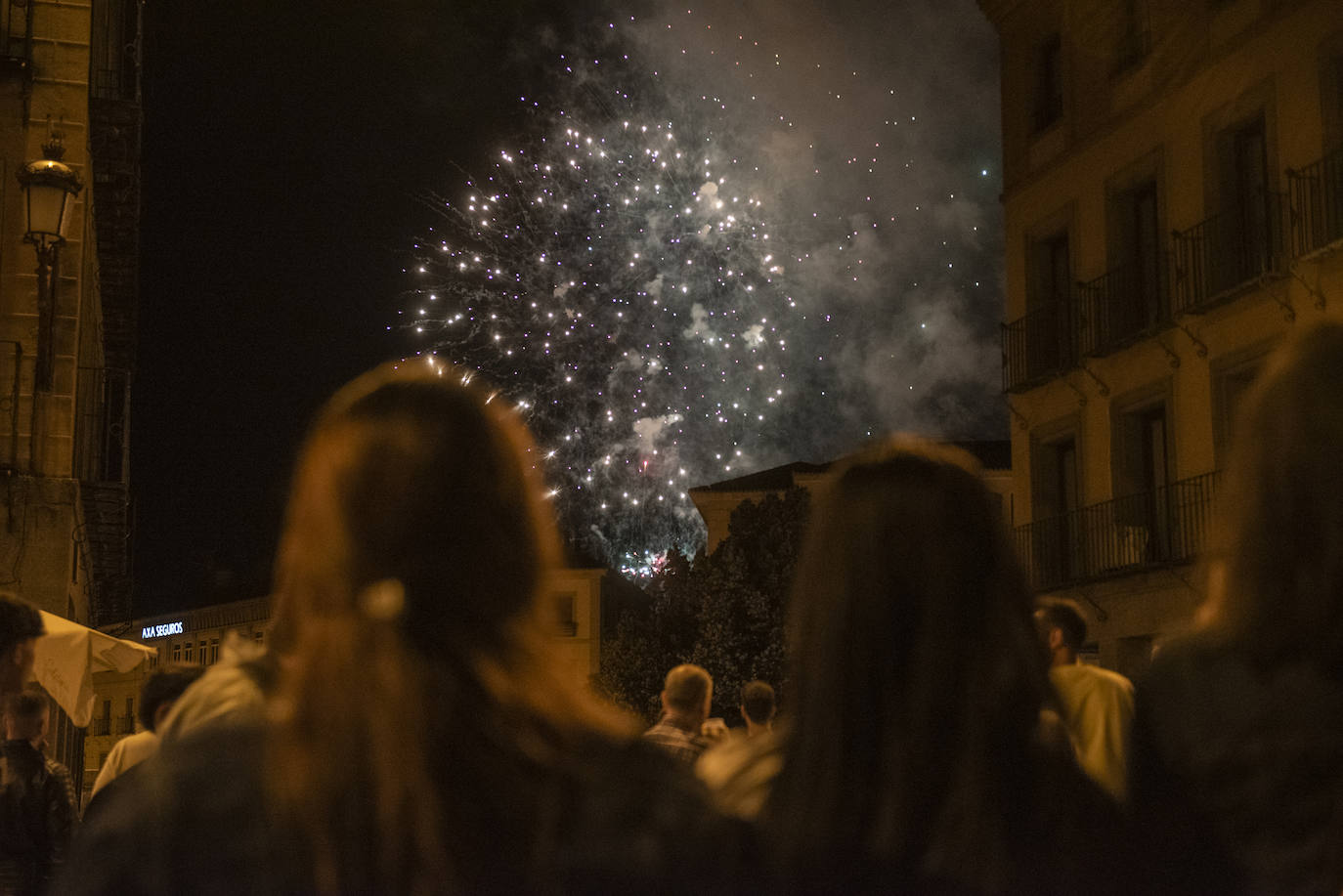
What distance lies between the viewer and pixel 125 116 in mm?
15031

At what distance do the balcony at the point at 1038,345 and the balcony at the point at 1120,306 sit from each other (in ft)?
1.23

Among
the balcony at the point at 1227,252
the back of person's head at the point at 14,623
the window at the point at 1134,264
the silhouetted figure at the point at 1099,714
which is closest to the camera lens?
the silhouetted figure at the point at 1099,714

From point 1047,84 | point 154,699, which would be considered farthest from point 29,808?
point 1047,84

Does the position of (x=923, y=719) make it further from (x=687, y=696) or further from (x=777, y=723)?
(x=687, y=696)

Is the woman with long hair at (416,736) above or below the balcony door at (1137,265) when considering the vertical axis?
below

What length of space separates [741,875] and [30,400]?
532 inches

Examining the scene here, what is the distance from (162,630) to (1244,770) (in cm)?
8966

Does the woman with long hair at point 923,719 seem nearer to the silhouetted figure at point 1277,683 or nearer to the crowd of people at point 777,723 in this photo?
the crowd of people at point 777,723

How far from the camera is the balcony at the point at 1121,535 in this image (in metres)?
17.7

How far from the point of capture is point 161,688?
558cm

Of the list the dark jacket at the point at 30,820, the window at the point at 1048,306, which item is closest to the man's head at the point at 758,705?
the dark jacket at the point at 30,820

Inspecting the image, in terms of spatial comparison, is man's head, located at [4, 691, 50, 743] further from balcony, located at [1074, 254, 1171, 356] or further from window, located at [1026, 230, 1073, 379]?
window, located at [1026, 230, 1073, 379]

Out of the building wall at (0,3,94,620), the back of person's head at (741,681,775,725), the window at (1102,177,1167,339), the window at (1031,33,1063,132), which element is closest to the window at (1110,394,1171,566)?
the window at (1102,177,1167,339)

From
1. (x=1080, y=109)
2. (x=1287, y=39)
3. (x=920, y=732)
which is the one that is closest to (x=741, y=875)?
(x=920, y=732)
